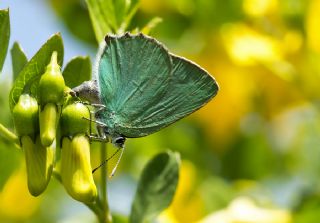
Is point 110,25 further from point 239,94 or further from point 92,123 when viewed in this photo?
point 239,94

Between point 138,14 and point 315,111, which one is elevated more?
point 138,14

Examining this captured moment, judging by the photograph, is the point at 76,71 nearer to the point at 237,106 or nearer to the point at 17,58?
the point at 17,58

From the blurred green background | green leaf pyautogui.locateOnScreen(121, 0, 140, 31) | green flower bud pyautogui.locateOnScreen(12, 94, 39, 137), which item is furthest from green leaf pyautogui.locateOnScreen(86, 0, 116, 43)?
the blurred green background

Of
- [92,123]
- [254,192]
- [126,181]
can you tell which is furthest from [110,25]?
[126,181]

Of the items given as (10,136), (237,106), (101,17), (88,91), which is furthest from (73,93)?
(237,106)

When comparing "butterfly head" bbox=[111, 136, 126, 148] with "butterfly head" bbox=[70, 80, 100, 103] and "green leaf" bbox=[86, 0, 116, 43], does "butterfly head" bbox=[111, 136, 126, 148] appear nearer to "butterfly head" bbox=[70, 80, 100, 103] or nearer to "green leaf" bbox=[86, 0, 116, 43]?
"butterfly head" bbox=[70, 80, 100, 103]
